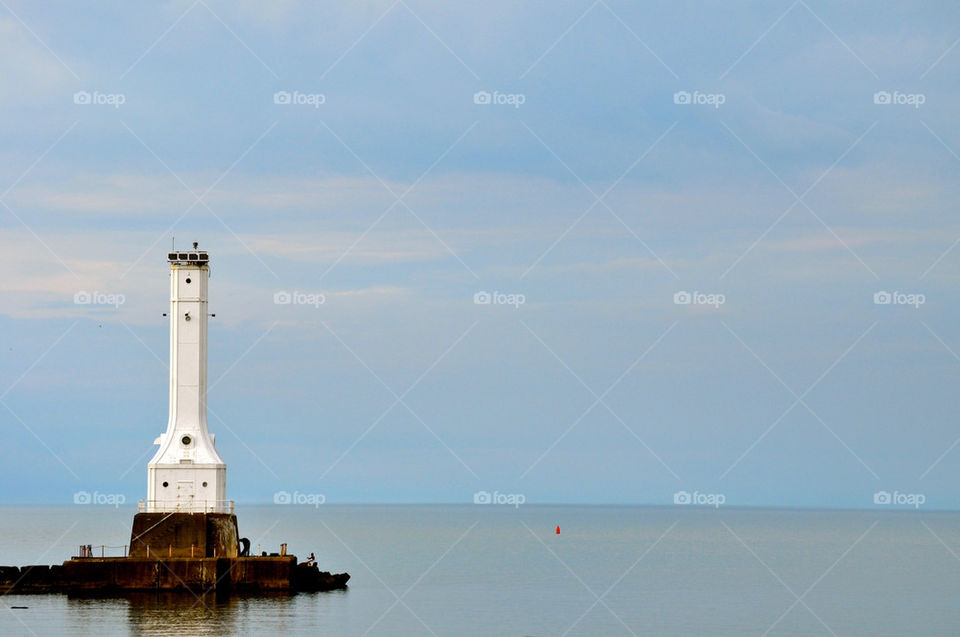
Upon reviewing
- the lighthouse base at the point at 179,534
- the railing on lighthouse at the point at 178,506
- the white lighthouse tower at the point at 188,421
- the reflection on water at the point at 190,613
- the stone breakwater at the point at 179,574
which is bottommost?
the reflection on water at the point at 190,613

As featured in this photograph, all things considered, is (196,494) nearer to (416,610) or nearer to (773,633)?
(416,610)

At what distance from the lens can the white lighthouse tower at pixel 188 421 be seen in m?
55.2

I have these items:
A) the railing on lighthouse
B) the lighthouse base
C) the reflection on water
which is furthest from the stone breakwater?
the railing on lighthouse

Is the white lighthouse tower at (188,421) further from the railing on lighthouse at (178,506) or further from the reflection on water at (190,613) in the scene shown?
the reflection on water at (190,613)

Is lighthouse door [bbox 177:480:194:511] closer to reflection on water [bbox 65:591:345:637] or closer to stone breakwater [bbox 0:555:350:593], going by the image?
stone breakwater [bbox 0:555:350:593]

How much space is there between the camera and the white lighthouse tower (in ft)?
181

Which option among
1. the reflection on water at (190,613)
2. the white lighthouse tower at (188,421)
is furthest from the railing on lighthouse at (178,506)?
the reflection on water at (190,613)

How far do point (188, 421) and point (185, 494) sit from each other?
2863mm

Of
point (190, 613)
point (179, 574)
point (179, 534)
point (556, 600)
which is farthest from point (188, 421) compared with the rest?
point (556, 600)

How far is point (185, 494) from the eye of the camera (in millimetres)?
55156

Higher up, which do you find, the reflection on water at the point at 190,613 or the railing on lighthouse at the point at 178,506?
the railing on lighthouse at the point at 178,506

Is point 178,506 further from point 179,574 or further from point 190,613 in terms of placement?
point 190,613

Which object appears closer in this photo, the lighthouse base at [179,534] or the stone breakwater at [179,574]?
the lighthouse base at [179,534]

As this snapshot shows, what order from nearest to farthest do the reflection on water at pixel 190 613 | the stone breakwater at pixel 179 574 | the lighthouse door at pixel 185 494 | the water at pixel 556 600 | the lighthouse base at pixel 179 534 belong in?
1. the reflection on water at pixel 190 613
2. the water at pixel 556 600
3. the lighthouse base at pixel 179 534
4. the stone breakwater at pixel 179 574
5. the lighthouse door at pixel 185 494
